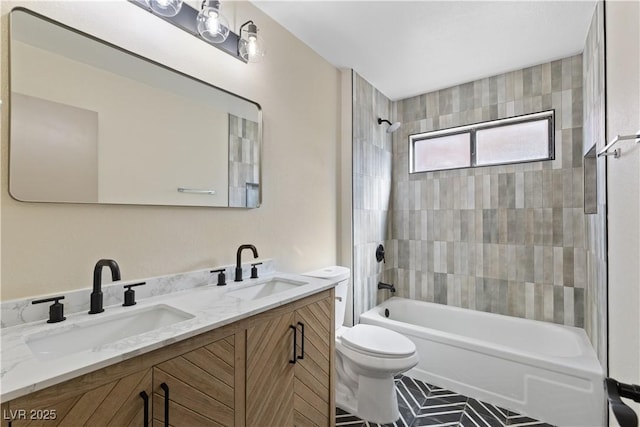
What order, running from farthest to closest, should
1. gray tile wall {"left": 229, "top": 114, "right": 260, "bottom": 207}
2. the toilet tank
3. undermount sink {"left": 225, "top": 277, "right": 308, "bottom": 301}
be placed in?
the toilet tank → gray tile wall {"left": 229, "top": 114, "right": 260, "bottom": 207} → undermount sink {"left": 225, "top": 277, "right": 308, "bottom": 301}

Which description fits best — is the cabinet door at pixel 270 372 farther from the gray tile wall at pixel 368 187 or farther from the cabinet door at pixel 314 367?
the gray tile wall at pixel 368 187

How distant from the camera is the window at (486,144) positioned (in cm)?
246

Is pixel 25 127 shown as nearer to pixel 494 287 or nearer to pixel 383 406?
pixel 383 406

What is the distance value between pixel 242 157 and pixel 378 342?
4.75 ft

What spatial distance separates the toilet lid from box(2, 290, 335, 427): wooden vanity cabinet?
0.36m

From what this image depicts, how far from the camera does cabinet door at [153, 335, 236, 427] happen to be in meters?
0.82

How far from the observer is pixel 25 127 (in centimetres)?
96

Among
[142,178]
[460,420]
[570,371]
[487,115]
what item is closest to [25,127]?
[142,178]

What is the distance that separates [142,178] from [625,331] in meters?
2.15

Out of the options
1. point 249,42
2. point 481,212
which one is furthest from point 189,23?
point 481,212

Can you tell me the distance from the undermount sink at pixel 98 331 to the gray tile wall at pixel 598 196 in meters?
2.14

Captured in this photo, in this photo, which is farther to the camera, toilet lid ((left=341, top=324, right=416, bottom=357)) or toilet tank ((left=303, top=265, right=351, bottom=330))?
toilet tank ((left=303, top=265, right=351, bottom=330))

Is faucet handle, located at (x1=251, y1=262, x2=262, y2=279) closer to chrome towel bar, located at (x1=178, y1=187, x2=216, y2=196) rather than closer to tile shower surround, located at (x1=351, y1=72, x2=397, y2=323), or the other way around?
chrome towel bar, located at (x1=178, y1=187, x2=216, y2=196)

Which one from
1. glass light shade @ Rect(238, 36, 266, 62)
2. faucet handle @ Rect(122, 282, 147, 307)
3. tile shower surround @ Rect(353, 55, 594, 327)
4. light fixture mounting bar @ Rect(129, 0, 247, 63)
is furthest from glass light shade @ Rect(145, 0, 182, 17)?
tile shower surround @ Rect(353, 55, 594, 327)
